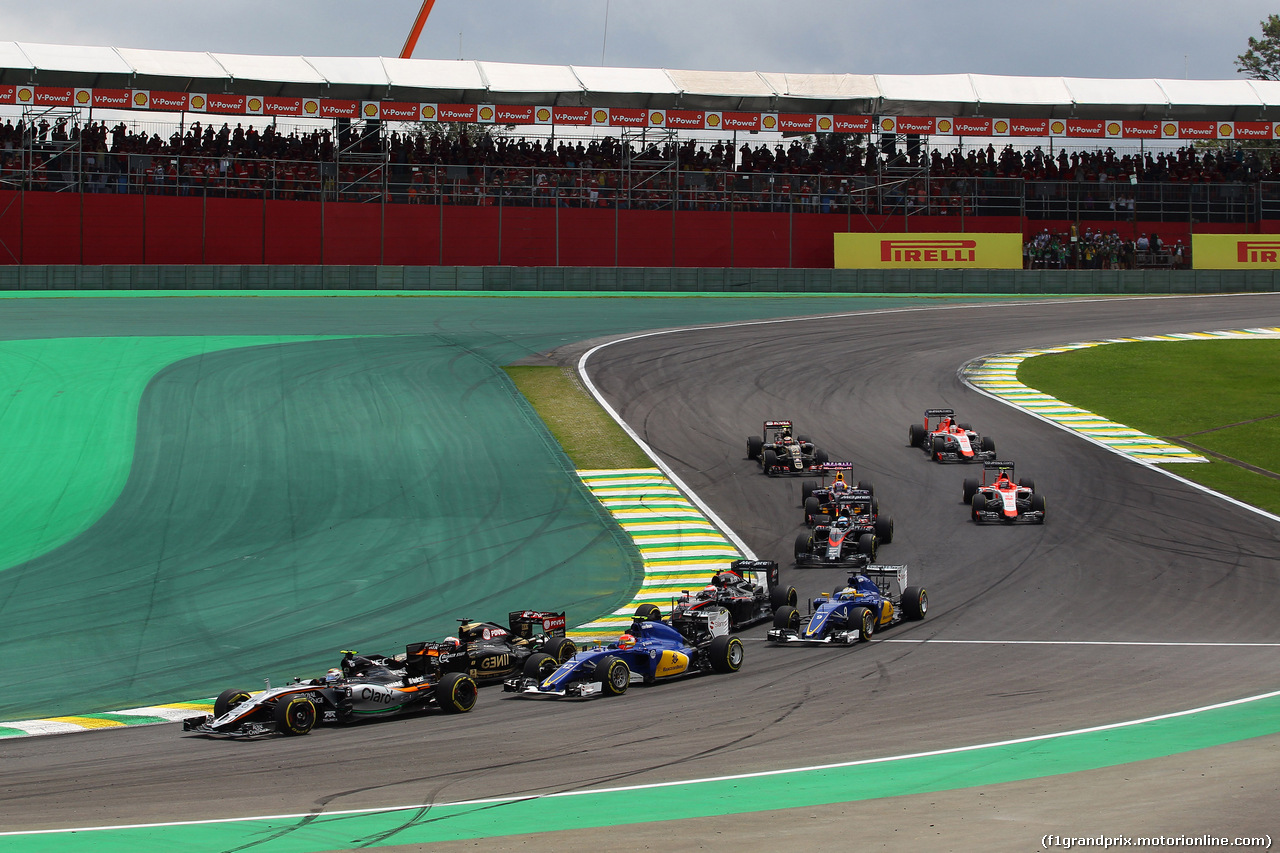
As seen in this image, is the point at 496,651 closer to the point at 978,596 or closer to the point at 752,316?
the point at 978,596

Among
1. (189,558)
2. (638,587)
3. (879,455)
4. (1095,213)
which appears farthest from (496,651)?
(1095,213)

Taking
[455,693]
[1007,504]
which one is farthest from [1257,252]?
[455,693]

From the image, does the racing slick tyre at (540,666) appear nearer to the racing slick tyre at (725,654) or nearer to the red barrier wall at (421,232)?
the racing slick tyre at (725,654)

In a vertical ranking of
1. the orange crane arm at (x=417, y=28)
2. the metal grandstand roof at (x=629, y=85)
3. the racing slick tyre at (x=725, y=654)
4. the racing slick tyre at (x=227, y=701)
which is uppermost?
the orange crane arm at (x=417, y=28)

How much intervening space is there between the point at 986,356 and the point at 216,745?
32.1 m

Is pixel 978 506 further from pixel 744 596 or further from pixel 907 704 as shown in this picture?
pixel 907 704

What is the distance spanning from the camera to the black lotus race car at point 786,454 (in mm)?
27984

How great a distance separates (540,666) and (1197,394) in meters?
27.0

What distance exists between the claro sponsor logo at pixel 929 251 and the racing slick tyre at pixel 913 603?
39361mm

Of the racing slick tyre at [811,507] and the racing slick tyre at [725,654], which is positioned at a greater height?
the racing slick tyre at [811,507]

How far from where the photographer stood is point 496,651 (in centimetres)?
1599

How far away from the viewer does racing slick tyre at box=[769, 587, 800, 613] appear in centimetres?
1916

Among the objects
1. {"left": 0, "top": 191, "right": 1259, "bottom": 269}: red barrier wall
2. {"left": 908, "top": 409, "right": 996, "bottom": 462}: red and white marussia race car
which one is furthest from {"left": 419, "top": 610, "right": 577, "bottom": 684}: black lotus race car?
{"left": 0, "top": 191, "right": 1259, "bottom": 269}: red barrier wall

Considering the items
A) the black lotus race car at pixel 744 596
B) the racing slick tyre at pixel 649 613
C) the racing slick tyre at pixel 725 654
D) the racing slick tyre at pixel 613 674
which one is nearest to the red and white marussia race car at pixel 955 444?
the black lotus race car at pixel 744 596
